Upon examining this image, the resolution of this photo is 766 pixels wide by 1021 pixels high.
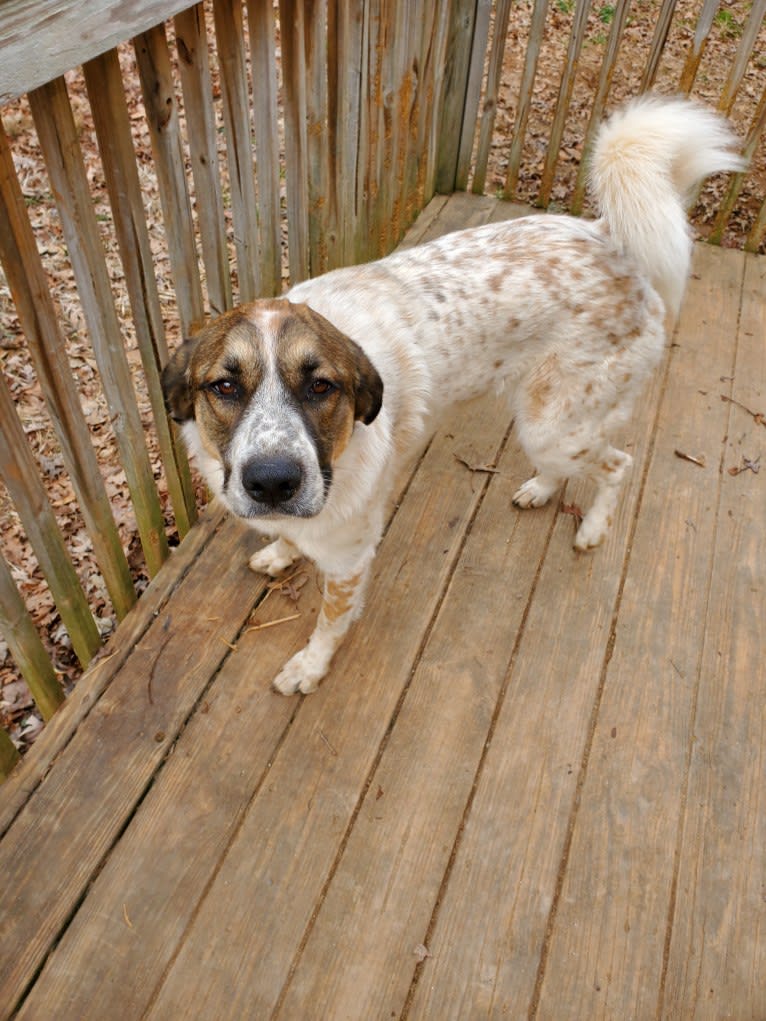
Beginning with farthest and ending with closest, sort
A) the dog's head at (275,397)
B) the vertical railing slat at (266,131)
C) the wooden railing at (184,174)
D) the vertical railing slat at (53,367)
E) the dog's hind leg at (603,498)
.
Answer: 1. the dog's hind leg at (603,498)
2. the vertical railing slat at (266,131)
3. the dog's head at (275,397)
4. the wooden railing at (184,174)
5. the vertical railing slat at (53,367)

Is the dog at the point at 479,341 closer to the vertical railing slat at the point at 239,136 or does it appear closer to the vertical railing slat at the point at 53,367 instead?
the vertical railing slat at the point at 53,367

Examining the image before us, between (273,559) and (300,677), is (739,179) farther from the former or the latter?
(300,677)

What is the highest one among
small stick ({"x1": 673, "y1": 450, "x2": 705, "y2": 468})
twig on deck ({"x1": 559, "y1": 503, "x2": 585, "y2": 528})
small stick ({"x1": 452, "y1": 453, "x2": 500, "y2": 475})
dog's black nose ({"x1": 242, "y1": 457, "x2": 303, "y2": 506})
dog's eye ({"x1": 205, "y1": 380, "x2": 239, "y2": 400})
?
dog's eye ({"x1": 205, "y1": 380, "x2": 239, "y2": 400})

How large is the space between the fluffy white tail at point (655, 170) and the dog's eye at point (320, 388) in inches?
53.0

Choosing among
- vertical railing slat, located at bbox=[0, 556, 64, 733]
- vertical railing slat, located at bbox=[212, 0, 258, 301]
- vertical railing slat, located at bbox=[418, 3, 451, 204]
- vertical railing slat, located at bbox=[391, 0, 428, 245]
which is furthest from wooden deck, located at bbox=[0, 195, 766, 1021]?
vertical railing slat, located at bbox=[418, 3, 451, 204]

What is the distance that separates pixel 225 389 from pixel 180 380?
209mm

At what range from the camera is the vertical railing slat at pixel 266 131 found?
2.38 m

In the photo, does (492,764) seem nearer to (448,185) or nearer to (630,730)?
(630,730)

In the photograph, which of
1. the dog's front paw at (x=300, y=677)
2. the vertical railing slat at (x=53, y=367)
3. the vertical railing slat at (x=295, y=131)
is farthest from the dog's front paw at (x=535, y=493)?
the vertical railing slat at (x=53, y=367)

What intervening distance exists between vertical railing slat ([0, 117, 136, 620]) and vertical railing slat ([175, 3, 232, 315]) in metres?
0.70

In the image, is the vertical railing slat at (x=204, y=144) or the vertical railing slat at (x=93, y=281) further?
the vertical railing slat at (x=204, y=144)

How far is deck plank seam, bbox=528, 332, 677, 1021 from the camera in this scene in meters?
2.12

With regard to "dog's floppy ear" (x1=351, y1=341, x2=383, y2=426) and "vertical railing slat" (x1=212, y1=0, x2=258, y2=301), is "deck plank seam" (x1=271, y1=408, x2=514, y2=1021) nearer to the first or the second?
"dog's floppy ear" (x1=351, y1=341, x2=383, y2=426)

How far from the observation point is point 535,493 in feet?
10.4
